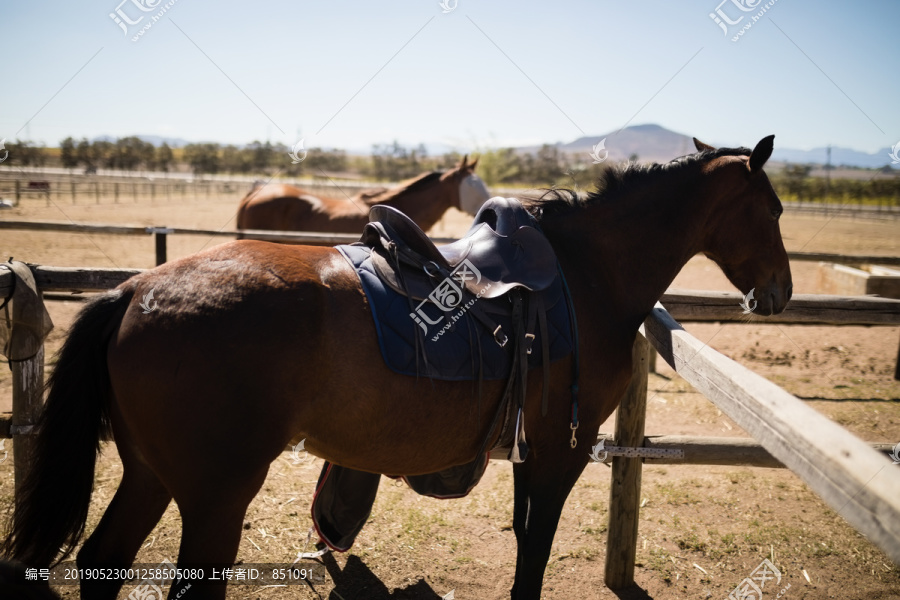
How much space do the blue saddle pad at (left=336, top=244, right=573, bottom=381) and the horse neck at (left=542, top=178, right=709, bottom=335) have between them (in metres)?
0.46

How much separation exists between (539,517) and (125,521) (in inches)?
67.7

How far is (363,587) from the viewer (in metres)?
3.02

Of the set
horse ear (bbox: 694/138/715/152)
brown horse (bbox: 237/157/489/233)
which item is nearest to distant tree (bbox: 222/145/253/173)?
brown horse (bbox: 237/157/489/233)

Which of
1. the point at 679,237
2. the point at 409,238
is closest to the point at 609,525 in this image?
the point at 679,237

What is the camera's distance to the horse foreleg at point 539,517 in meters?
2.45

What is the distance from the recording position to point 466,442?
2.33 metres

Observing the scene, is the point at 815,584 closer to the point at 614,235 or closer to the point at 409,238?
the point at 614,235

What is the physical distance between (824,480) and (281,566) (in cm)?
287

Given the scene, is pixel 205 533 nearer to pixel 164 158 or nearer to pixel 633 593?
pixel 633 593

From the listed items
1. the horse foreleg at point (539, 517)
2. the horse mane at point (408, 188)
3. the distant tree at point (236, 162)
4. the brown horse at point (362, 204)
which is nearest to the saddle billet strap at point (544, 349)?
the horse foreleg at point (539, 517)

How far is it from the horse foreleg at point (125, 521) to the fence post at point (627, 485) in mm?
2376

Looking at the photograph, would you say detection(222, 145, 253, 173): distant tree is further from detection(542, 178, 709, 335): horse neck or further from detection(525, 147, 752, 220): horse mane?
detection(542, 178, 709, 335): horse neck

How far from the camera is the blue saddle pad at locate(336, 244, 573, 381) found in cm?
210

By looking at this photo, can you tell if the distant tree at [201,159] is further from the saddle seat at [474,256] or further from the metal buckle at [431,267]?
the metal buckle at [431,267]
